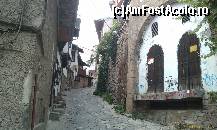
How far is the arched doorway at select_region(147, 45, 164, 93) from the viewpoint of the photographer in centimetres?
1396

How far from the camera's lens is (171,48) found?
43.7 ft

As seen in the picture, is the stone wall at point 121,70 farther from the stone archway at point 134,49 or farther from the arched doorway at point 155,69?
the arched doorway at point 155,69

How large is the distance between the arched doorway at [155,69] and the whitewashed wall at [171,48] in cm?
28

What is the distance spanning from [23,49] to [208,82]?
8.88 m

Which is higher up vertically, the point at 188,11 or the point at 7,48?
the point at 188,11

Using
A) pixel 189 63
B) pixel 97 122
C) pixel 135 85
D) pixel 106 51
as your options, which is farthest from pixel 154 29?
pixel 106 51

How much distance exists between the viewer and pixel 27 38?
3.44m

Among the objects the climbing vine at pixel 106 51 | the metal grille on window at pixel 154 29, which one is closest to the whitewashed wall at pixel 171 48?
the metal grille on window at pixel 154 29

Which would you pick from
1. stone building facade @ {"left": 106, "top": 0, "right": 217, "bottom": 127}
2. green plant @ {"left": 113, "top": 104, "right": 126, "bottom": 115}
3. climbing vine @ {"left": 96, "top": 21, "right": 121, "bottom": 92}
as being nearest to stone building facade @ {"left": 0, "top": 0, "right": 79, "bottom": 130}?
stone building facade @ {"left": 106, "top": 0, "right": 217, "bottom": 127}

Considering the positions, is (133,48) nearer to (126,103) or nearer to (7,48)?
(126,103)

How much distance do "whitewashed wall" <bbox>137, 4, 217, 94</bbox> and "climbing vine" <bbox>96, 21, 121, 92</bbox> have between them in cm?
660

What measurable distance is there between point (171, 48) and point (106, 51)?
10.2 m

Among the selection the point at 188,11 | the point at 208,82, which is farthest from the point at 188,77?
the point at 188,11

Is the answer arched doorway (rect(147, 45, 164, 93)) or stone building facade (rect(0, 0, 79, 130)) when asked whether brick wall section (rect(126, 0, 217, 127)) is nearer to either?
arched doorway (rect(147, 45, 164, 93))
